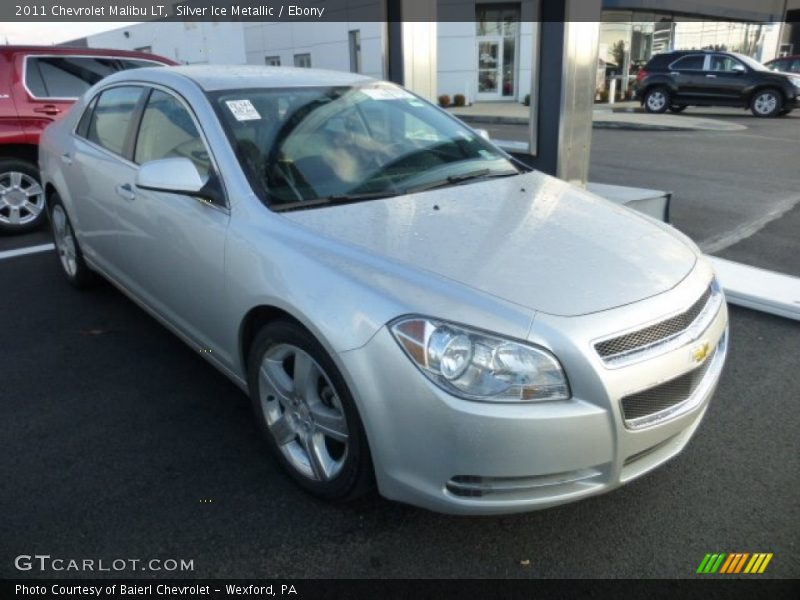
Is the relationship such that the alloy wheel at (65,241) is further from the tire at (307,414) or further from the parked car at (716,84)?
the parked car at (716,84)

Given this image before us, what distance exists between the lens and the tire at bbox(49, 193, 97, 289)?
15.4ft

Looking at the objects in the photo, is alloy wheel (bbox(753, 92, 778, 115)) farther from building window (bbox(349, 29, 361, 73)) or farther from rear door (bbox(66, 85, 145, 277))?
rear door (bbox(66, 85, 145, 277))

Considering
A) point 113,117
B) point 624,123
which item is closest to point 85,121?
point 113,117

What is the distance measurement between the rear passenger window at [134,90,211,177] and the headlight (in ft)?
5.07

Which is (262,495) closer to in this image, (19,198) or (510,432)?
(510,432)

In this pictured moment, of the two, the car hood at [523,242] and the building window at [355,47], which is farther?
the building window at [355,47]

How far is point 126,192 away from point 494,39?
80.9 feet

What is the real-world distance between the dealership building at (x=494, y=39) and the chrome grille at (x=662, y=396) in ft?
69.7

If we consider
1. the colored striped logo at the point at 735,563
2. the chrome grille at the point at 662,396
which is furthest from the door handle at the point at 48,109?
the colored striped logo at the point at 735,563

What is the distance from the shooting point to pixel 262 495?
265 centimetres

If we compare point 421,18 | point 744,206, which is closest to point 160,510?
point 421,18

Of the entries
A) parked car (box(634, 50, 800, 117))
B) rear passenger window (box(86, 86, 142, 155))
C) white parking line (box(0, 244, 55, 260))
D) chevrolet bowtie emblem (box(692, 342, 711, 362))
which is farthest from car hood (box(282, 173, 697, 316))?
parked car (box(634, 50, 800, 117))

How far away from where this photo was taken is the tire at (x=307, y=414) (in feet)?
7.50
